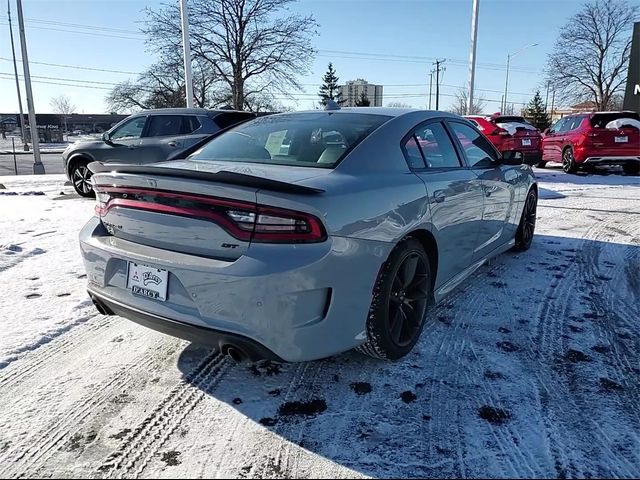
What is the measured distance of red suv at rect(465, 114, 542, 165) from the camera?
1232 cm

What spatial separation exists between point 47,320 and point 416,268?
8.48ft

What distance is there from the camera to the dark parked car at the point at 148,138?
8711 millimetres

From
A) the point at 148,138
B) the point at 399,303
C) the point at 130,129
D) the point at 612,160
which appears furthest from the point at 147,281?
the point at 612,160

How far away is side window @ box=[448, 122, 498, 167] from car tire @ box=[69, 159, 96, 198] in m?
7.41

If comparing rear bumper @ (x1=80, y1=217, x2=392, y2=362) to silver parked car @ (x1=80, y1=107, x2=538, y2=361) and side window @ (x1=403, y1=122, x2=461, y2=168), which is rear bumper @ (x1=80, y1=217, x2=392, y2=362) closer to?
silver parked car @ (x1=80, y1=107, x2=538, y2=361)

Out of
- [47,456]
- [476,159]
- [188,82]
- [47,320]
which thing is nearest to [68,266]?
[47,320]

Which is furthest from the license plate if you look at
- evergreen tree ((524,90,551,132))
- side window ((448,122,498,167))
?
evergreen tree ((524,90,551,132))

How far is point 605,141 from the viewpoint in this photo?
40.7 ft

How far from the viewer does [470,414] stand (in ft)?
7.75

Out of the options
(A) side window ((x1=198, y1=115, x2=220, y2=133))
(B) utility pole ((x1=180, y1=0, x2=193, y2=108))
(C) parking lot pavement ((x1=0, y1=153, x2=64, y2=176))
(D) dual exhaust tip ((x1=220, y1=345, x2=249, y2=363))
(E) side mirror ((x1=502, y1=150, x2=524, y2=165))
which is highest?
(B) utility pole ((x1=180, y1=0, x2=193, y2=108))

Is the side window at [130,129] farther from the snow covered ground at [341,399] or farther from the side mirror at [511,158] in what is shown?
the side mirror at [511,158]

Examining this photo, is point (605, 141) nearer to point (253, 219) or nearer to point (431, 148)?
point (431, 148)

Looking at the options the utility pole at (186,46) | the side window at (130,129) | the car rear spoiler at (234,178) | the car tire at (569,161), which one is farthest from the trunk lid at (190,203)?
the car tire at (569,161)

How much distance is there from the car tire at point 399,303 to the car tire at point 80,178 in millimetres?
7862
